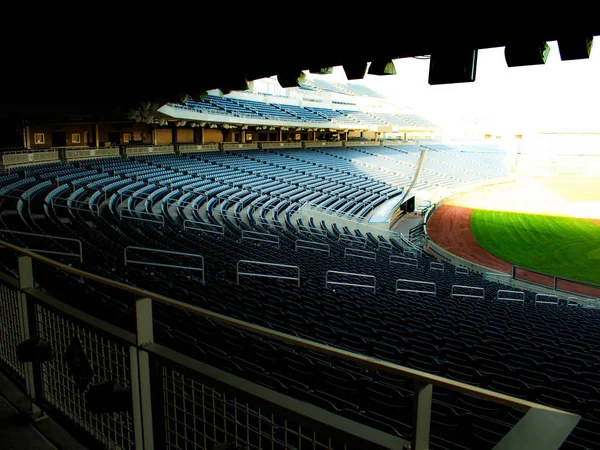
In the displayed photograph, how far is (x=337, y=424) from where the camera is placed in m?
1.81

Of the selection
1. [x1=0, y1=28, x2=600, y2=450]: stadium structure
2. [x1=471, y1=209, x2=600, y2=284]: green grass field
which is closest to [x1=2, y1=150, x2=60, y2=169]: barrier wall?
[x1=0, y1=28, x2=600, y2=450]: stadium structure

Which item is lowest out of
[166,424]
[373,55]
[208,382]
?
[166,424]

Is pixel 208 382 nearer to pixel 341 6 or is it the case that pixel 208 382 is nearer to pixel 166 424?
pixel 166 424

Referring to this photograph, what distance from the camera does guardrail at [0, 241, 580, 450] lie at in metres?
1.67

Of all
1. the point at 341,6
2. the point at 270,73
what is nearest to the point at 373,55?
the point at 341,6

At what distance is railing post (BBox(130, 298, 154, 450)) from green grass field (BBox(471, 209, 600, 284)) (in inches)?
866

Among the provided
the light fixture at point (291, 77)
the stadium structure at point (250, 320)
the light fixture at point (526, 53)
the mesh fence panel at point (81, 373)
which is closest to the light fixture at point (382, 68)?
the stadium structure at point (250, 320)

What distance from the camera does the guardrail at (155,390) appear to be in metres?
1.67

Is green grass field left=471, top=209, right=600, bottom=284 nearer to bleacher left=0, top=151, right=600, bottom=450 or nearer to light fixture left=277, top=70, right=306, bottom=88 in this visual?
bleacher left=0, top=151, right=600, bottom=450

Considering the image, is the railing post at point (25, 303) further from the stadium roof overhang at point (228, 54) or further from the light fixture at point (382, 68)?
the light fixture at point (382, 68)

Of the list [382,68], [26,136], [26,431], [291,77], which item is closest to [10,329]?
[26,431]

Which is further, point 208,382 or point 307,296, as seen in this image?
point 307,296

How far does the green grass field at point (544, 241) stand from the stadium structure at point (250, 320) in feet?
6.82

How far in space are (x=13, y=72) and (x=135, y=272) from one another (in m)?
5.55
